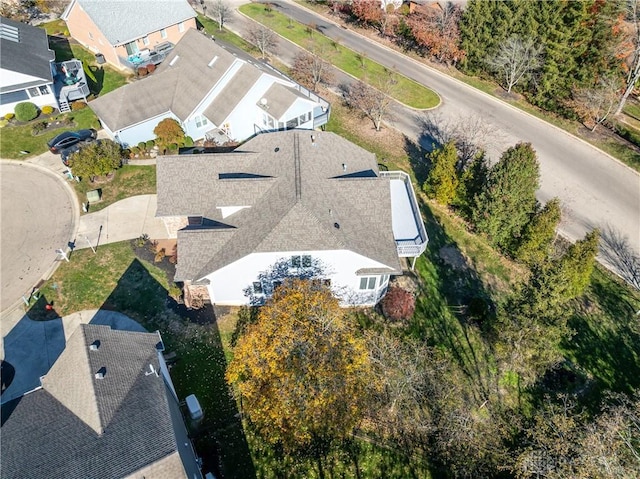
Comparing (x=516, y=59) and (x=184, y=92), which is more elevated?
(x=516, y=59)

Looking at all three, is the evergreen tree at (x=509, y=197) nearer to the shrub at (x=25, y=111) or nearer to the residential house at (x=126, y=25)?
the residential house at (x=126, y=25)

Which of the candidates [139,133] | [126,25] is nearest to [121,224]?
[139,133]

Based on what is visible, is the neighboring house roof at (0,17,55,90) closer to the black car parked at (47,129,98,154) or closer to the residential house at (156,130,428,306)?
the black car parked at (47,129,98,154)

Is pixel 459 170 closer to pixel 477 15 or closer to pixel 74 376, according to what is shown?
pixel 477 15

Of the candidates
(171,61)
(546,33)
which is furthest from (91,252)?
(546,33)

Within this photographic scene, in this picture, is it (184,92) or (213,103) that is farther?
(184,92)

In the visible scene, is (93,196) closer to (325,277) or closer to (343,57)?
(325,277)
